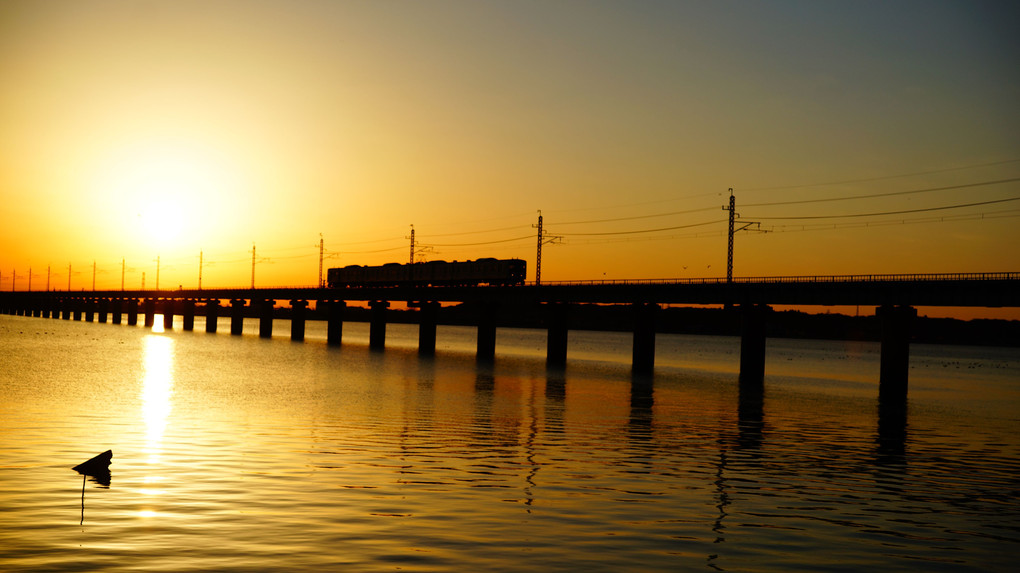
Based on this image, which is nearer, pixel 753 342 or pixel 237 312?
pixel 753 342

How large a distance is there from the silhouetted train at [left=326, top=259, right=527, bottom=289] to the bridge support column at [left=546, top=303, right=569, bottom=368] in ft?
24.5

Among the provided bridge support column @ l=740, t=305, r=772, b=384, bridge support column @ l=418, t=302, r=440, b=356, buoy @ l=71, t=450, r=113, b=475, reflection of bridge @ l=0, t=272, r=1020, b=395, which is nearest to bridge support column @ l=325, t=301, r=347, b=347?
reflection of bridge @ l=0, t=272, r=1020, b=395

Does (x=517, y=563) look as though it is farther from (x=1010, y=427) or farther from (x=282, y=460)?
(x=1010, y=427)

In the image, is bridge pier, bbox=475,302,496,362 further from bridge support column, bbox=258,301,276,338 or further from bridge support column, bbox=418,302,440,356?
bridge support column, bbox=258,301,276,338

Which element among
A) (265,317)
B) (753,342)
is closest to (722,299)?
(753,342)

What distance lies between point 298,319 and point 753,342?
108 meters

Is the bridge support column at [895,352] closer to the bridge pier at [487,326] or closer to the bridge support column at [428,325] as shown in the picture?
the bridge pier at [487,326]

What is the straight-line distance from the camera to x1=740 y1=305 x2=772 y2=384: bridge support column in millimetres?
81062

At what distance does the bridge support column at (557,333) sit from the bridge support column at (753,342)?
86.6 ft

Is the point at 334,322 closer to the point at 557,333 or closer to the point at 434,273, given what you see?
the point at 434,273

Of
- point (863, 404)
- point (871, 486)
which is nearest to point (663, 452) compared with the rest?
point (871, 486)

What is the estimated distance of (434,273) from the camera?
127250mm

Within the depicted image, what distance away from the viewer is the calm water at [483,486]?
582 inches

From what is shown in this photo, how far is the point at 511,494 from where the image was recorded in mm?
20188
